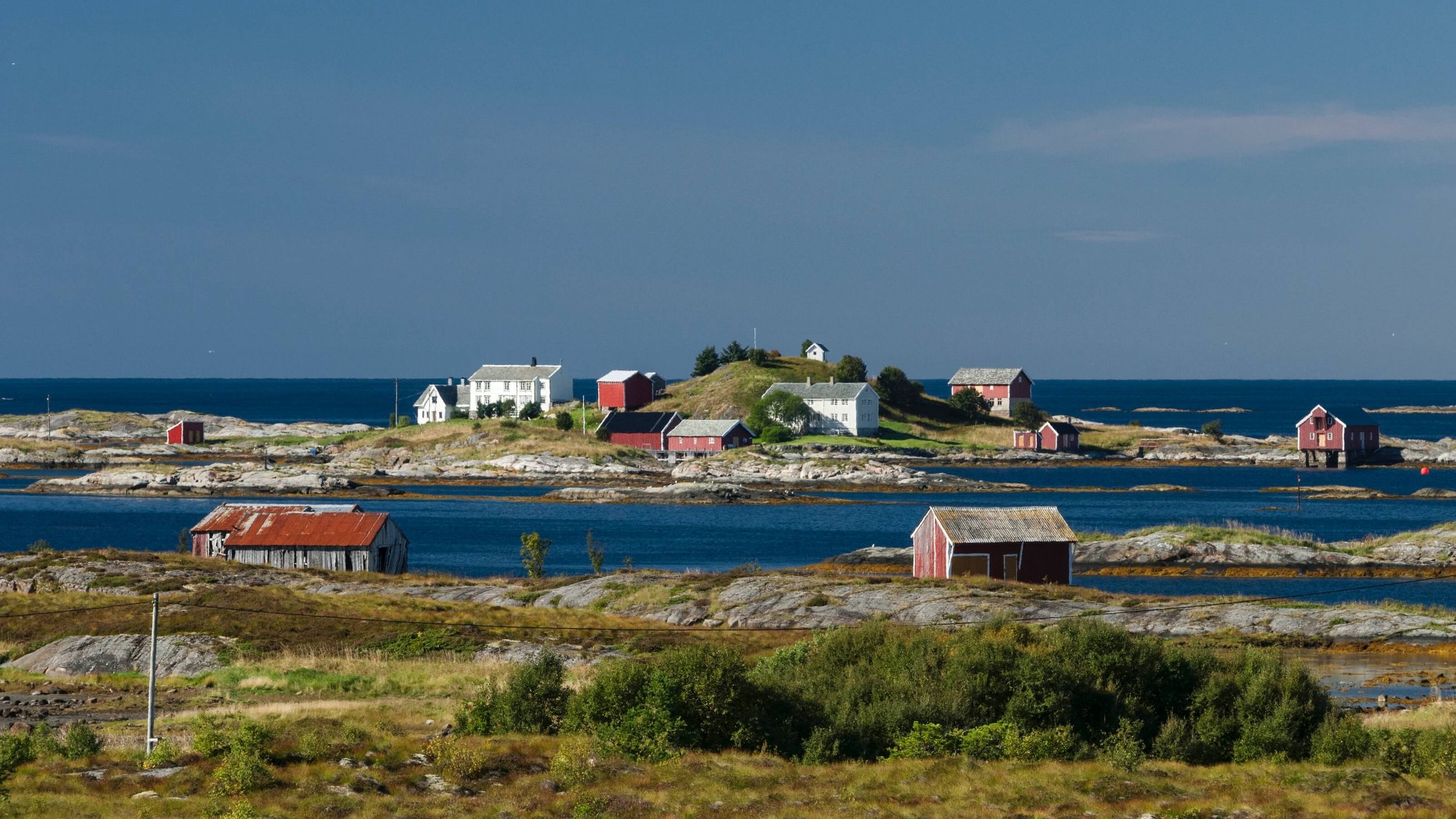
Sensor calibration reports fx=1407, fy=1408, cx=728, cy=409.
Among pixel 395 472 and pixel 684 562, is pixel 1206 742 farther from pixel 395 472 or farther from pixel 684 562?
pixel 395 472

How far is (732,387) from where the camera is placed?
13862 centimetres

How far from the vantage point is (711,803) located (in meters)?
→ 19.9

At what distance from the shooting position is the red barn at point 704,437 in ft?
402

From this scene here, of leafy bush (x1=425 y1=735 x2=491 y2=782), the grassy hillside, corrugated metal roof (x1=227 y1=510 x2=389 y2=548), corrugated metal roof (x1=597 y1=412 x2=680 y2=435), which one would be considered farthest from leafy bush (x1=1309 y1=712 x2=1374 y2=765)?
the grassy hillside

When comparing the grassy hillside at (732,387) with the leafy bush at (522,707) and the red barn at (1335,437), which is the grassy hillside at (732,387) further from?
the leafy bush at (522,707)

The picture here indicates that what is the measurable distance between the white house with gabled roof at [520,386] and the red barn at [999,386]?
136 feet

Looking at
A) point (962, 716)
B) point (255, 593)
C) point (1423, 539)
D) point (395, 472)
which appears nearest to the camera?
point (962, 716)

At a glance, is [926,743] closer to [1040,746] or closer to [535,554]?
[1040,746]

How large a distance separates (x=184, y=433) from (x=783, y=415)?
60.8 meters

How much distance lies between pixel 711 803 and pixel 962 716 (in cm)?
601

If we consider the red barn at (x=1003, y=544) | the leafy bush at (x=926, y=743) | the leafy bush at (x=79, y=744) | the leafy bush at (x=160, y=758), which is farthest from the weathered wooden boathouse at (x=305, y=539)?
the leafy bush at (x=926, y=743)

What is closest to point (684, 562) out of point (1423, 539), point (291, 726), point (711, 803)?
point (1423, 539)

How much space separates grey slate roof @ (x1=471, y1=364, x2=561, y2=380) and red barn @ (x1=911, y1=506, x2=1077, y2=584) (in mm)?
95957

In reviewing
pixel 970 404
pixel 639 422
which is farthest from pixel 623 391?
pixel 970 404
